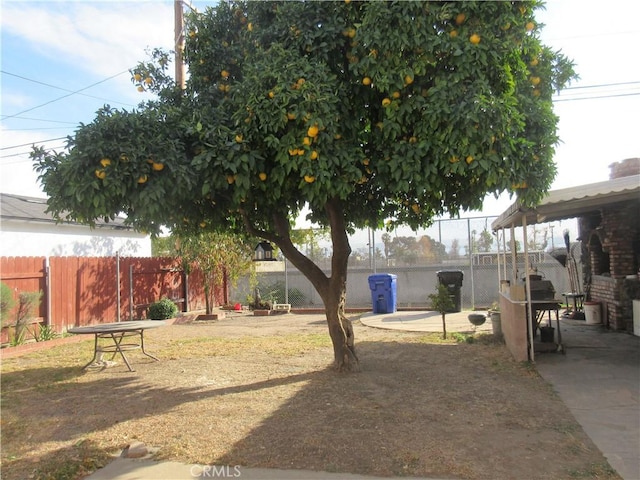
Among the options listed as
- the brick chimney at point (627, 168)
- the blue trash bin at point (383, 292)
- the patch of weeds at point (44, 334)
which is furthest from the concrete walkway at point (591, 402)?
the patch of weeds at point (44, 334)

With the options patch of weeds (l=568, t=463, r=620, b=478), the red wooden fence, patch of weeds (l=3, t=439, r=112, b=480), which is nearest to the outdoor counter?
patch of weeds (l=568, t=463, r=620, b=478)

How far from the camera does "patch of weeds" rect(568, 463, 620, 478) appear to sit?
142 inches

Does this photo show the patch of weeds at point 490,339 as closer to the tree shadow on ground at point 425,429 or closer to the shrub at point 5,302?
the tree shadow on ground at point 425,429

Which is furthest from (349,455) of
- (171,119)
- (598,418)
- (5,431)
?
(171,119)

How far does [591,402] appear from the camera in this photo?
5441 millimetres

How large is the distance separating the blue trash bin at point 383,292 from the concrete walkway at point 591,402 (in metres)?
4.26

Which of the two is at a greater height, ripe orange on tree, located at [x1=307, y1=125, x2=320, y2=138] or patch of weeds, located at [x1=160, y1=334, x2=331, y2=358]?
ripe orange on tree, located at [x1=307, y1=125, x2=320, y2=138]

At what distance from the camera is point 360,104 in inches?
222

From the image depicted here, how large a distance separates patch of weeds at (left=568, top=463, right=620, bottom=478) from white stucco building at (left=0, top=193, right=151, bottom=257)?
9540 mm

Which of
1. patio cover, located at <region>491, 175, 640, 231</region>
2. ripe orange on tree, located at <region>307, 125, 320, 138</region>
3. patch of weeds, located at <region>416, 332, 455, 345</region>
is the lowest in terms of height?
patch of weeds, located at <region>416, 332, 455, 345</region>

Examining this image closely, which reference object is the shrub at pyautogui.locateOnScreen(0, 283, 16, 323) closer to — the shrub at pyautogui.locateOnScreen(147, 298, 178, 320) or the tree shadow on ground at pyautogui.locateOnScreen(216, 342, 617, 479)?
the shrub at pyautogui.locateOnScreen(147, 298, 178, 320)

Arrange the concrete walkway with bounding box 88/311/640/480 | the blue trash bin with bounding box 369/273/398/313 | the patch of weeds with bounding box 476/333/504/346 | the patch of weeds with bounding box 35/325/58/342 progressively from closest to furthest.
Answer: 1. the concrete walkway with bounding box 88/311/640/480
2. the patch of weeds with bounding box 476/333/504/346
3. the patch of weeds with bounding box 35/325/58/342
4. the blue trash bin with bounding box 369/273/398/313

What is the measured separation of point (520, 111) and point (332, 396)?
376cm

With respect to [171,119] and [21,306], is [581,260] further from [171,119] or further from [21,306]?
[21,306]
